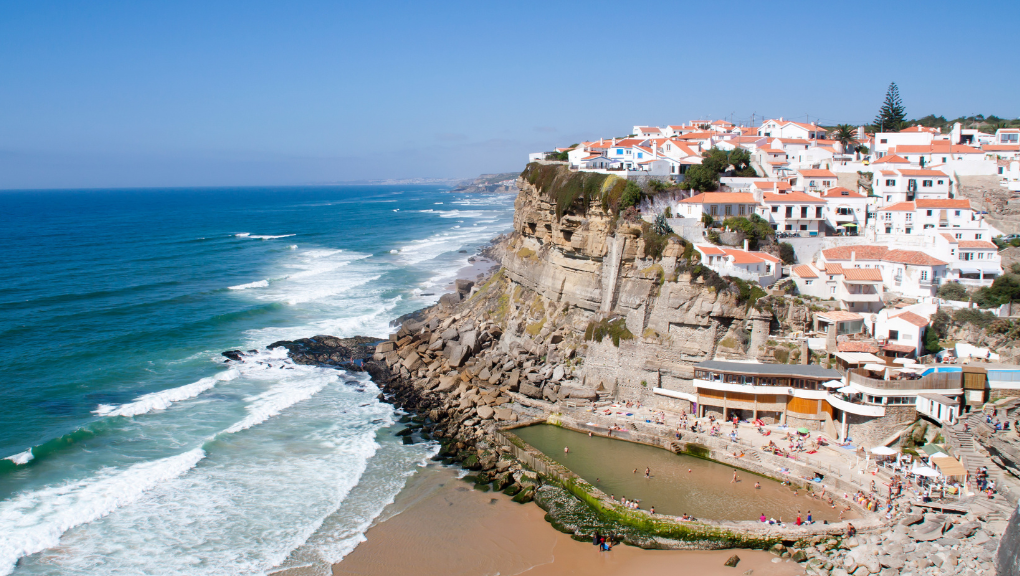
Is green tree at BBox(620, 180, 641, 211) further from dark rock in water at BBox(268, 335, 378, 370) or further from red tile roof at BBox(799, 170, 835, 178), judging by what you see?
dark rock in water at BBox(268, 335, 378, 370)

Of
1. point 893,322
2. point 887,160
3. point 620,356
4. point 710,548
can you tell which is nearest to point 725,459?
point 710,548

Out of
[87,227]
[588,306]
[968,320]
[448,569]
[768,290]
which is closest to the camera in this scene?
[448,569]

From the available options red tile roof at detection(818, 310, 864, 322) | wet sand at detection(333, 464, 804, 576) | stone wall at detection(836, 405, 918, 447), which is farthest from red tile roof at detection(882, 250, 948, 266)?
wet sand at detection(333, 464, 804, 576)

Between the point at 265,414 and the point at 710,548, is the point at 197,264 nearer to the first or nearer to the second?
the point at 265,414

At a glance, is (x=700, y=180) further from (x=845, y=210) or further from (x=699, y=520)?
(x=699, y=520)

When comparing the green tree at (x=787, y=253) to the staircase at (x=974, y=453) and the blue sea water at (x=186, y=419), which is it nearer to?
the staircase at (x=974, y=453)

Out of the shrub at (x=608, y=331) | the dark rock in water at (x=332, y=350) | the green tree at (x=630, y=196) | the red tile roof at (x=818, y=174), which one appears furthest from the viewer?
the red tile roof at (x=818, y=174)

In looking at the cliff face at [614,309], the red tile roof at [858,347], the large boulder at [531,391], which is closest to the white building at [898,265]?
the red tile roof at [858,347]
